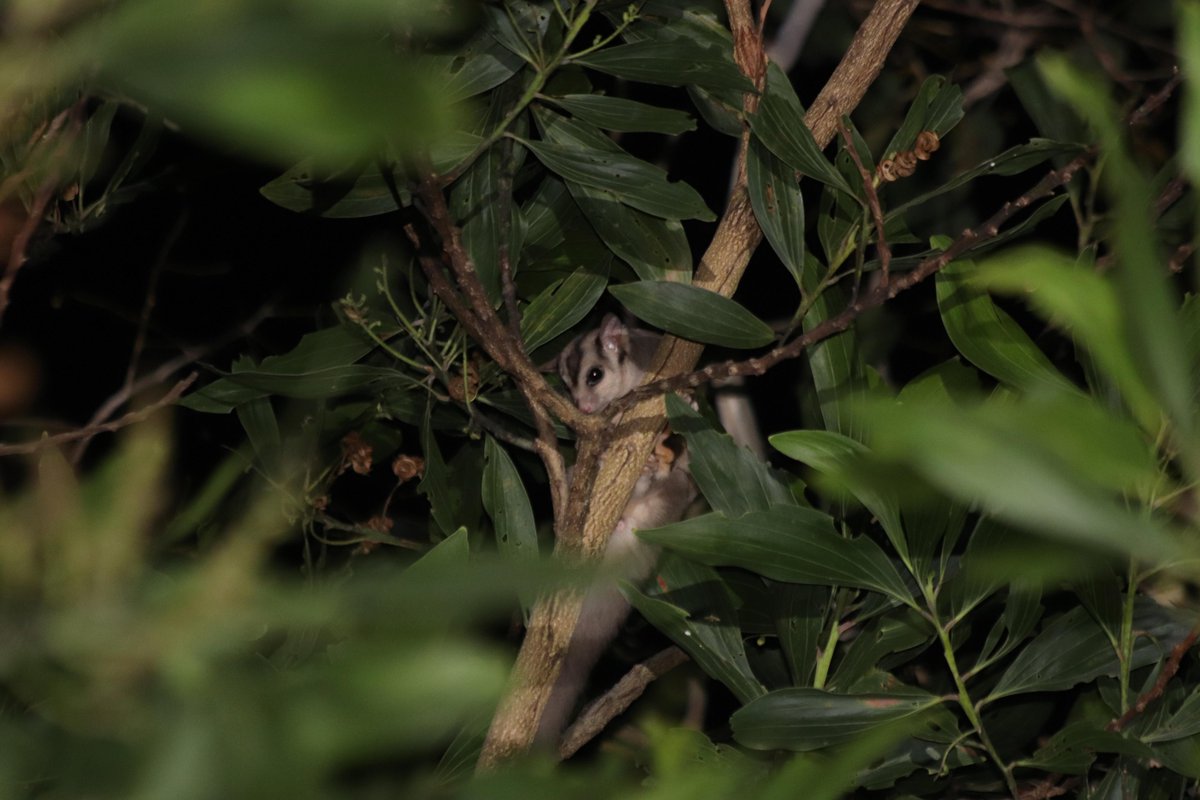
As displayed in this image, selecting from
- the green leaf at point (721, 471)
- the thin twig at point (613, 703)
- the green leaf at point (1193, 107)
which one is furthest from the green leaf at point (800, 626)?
Answer: the green leaf at point (1193, 107)

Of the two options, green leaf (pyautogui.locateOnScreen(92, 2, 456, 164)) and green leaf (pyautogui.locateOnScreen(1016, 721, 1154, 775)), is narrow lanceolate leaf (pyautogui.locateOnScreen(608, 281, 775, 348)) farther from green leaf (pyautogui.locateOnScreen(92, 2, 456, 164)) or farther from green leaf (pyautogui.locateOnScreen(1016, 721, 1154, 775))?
green leaf (pyautogui.locateOnScreen(92, 2, 456, 164))

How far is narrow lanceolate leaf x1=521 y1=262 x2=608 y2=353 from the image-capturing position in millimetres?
1950

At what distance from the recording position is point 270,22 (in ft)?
1.14

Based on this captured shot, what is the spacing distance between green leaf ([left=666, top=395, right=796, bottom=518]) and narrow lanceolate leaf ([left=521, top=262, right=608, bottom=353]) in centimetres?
33

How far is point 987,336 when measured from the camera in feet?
4.73

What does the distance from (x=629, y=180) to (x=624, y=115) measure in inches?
3.5

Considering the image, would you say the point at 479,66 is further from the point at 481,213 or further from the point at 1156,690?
the point at 1156,690

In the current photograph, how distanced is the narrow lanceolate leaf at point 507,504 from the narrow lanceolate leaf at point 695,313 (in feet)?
1.19

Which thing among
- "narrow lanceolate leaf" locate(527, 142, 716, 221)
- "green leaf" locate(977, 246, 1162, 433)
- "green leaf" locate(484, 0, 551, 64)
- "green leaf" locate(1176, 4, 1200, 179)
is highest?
"green leaf" locate(1176, 4, 1200, 179)

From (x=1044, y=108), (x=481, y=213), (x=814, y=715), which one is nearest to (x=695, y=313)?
(x=481, y=213)

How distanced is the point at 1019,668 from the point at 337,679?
1416 mm

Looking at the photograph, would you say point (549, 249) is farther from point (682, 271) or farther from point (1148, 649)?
point (1148, 649)

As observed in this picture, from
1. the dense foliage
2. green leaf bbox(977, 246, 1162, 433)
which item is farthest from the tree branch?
green leaf bbox(977, 246, 1162, 433)

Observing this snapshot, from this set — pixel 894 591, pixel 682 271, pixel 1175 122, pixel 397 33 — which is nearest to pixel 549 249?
pixel 682 271
